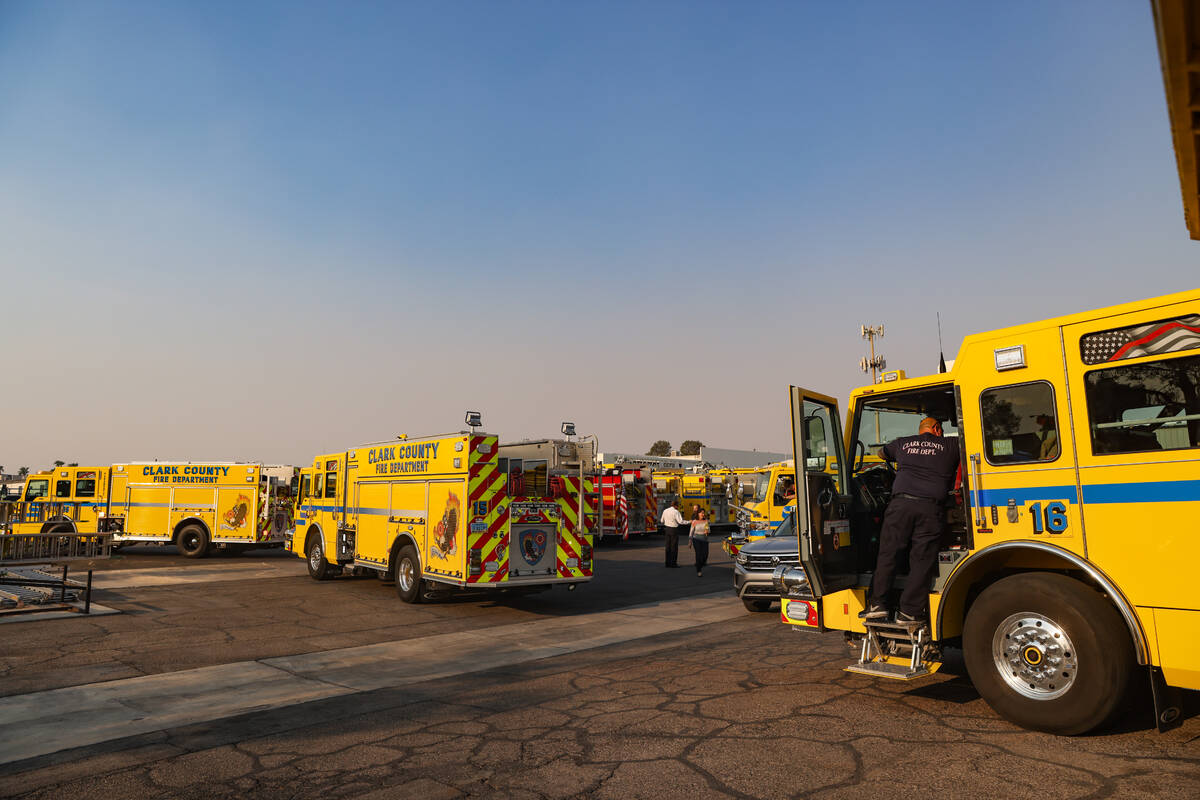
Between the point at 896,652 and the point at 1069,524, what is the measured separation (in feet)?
5.72

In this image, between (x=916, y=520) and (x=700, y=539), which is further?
(x=700, y=539)

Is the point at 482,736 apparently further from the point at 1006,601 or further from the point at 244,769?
the point at 1006,601

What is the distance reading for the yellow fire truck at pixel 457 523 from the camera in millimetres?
11289

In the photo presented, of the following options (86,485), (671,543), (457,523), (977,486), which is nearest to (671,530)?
(671,543)

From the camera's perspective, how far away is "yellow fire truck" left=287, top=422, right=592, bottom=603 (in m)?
11.3

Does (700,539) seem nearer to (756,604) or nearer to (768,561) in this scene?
(756,604)

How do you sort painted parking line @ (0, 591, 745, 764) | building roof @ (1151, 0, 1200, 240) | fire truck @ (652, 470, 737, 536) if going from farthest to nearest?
fire truck @ (652, 470, 737, 536)
painted parking line @ (0, 591, 745, 764)
building roof @ (1151, 0, 1200, 240)

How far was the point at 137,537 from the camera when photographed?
2184 cm

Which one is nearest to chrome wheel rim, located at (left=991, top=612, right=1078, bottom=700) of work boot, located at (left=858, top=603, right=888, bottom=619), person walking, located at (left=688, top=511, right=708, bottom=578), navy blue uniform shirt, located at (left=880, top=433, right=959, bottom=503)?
work boot, located at (left=858, top=603, right=888, bottom=619)

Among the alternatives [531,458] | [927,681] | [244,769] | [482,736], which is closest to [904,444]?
[927,681]

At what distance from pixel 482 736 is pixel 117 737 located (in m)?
2.76

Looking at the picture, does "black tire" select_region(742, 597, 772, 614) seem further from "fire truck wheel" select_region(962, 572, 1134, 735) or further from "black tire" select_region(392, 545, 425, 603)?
"fire truck wheel" select_region(962, 572, 1134, 735)

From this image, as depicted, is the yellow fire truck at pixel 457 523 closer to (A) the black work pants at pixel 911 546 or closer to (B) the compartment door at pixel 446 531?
(B) the compartment door at pixel 446 531

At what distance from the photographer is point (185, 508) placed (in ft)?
71.4
